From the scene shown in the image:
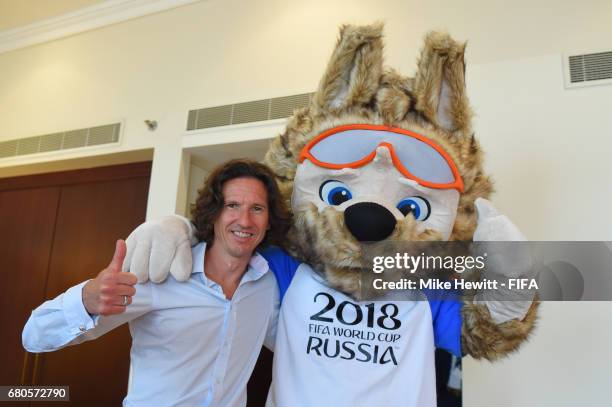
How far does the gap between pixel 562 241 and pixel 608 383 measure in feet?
1.82

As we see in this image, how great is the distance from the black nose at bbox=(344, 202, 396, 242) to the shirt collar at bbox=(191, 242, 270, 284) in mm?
354

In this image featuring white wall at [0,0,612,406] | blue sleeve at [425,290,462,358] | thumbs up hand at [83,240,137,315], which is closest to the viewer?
thumbs up hand at [83,240,137,315]

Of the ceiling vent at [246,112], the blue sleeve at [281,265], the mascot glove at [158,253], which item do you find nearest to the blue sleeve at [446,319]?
the blue sleeve at [281,265]

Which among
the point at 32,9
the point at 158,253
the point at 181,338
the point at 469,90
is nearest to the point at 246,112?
the point at 469,90

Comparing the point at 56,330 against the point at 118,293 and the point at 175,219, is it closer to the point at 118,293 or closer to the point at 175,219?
the point at 118,293

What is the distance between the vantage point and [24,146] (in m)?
3.40

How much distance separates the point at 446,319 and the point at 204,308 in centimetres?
72

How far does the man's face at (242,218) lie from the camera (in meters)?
1.39

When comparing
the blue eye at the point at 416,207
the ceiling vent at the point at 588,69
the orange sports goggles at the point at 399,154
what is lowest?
the blue eye at the point at 416,207

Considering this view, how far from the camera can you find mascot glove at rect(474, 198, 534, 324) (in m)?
1.16

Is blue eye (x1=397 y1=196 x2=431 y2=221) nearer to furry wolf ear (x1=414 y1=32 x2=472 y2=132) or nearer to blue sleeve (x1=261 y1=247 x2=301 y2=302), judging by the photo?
furry wolf ear (x1=414 y1=32 x2=472 y2=132)

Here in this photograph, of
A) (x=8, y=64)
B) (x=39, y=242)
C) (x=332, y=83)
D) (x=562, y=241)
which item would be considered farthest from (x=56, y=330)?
(x=8, y=64)

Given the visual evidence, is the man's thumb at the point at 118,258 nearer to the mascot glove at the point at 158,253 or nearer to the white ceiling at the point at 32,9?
the mascot glove at the point at 158,253

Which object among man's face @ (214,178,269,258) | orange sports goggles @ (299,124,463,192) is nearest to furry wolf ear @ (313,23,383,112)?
orange sports goggles @ (299,124,463,192)
